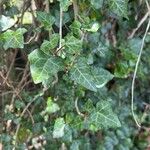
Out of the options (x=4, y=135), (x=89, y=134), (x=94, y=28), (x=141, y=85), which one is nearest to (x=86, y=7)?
(x=94, y=28)

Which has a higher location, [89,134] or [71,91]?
[71,91]

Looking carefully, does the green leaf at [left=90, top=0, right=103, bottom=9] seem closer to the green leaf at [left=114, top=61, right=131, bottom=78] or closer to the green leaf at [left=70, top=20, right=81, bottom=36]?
the green leaf at [left=70, top=20, right=81, bottom=36]

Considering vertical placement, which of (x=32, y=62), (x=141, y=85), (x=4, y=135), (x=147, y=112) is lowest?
(x=147, y=112)

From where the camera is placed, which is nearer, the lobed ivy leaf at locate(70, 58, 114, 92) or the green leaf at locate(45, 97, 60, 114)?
the lobed ivy leaf at locate(70, 58, 114, 92)

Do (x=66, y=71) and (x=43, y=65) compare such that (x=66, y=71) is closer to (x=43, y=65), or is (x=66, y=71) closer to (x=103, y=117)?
(x=43, y=65)

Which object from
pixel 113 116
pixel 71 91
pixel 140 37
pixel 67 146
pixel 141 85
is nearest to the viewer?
pixel 113 116

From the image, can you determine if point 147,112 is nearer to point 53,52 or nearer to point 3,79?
point 3,79

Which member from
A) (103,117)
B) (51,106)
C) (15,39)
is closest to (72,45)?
(15,39)

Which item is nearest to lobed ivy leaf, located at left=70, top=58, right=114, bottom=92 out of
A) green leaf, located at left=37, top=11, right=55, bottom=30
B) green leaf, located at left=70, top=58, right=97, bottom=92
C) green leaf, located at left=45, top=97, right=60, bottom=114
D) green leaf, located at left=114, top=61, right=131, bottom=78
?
green leaf, located at left=70, top=58, right=97, bottom=92
